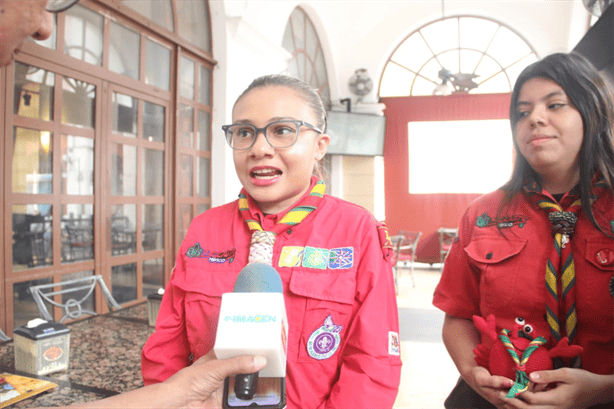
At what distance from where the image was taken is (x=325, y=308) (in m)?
0.94

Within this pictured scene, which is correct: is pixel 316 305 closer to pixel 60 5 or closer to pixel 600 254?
pixel 600 254

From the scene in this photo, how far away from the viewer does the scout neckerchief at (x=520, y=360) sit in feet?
2.84

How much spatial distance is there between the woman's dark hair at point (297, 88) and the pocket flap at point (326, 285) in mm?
371

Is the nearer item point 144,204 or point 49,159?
point 49,159

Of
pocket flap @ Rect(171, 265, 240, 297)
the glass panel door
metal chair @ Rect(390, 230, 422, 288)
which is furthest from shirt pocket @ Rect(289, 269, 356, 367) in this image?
metal chair @ Rect(390, 230, 422, 288)

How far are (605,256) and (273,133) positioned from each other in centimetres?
82

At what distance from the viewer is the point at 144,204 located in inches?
128

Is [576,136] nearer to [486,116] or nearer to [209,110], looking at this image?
[209,110]

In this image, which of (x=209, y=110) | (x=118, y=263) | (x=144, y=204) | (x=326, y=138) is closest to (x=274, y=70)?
(x=209, y=110)

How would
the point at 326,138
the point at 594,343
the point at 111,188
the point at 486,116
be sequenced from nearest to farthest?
1. the point at 594,343
2. the point at 326,138
3. the point at 111,188
4. the point at 486,116

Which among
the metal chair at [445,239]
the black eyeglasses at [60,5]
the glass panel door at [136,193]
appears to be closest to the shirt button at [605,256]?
the black eyeglasses at [60,5]

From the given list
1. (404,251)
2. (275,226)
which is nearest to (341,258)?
(275,226)

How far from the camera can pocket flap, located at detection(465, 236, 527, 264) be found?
1.10 metres

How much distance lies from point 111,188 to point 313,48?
4.60 m
